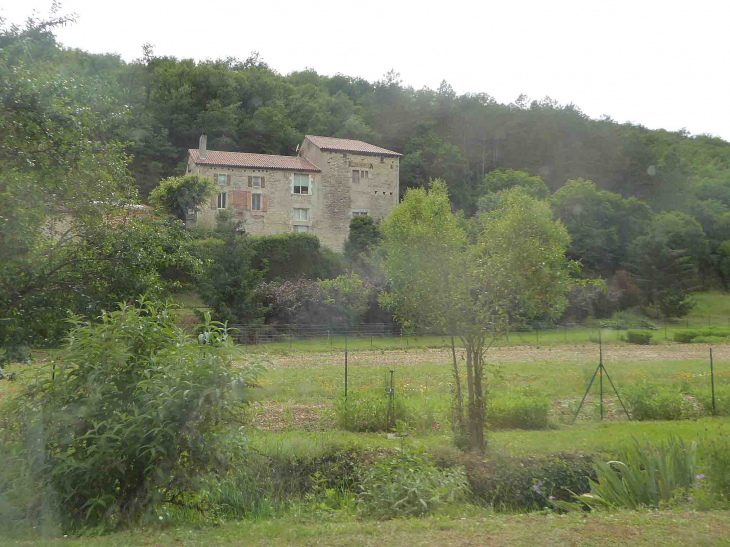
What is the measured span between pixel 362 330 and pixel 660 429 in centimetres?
2947

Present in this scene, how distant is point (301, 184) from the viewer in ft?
182

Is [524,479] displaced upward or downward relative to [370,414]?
downward

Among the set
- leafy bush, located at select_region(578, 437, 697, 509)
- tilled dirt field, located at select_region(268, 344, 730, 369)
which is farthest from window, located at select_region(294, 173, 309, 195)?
leafy bush, located at select_region(578, 437, 697, 509)

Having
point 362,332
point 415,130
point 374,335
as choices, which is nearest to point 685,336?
point 374,335

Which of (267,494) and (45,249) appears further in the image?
(45,249)

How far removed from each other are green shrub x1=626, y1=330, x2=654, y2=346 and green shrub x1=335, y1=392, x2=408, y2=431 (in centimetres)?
3169

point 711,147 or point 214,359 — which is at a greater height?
point 711,147

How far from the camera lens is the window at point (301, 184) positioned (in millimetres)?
55219

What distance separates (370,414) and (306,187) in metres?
43.8

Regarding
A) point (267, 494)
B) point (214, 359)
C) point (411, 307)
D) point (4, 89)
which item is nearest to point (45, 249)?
point (4, 89)

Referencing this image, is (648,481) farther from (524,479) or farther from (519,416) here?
(519,416)

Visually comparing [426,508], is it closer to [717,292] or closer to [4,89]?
[4,89]

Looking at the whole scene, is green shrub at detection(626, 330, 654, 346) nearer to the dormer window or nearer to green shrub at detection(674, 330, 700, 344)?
green shrub at detection(674, 330, 700, 344)

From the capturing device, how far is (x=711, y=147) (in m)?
93.8
